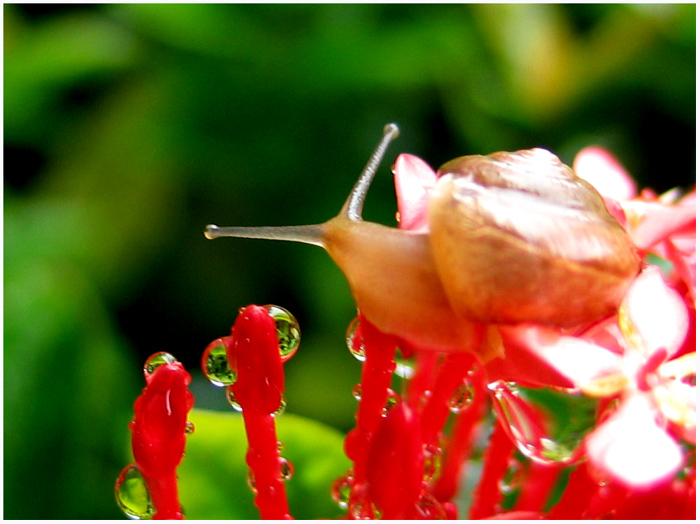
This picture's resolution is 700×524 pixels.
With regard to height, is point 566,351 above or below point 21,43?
above

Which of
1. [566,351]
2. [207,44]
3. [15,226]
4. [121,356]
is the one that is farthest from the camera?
[207,44]

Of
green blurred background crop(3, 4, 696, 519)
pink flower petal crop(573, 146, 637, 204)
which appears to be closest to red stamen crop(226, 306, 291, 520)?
pink flower petal crop(573, 146, 637, 204)

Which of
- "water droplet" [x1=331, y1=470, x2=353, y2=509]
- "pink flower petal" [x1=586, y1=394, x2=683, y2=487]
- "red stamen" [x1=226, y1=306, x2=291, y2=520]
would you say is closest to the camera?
"pink flower petal" [x1=586, y1=394, x2=683, y2=487]

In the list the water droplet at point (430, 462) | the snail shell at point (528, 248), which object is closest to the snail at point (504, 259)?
the snail shell at point (528, 248)

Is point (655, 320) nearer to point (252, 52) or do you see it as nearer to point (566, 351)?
point (566, 351)

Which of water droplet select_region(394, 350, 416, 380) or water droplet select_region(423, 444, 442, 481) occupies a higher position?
water droplet select_region(423, 444, 442, 481)

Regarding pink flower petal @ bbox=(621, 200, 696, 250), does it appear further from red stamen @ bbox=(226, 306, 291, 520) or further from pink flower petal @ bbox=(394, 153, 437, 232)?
red stamen @ bbox=(226, 306, 291, 520)

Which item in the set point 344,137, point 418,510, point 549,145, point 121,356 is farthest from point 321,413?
point 418,510

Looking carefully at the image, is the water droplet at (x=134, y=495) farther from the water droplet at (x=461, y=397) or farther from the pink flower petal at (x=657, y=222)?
the pink flower petal at (x=657, y=222)
